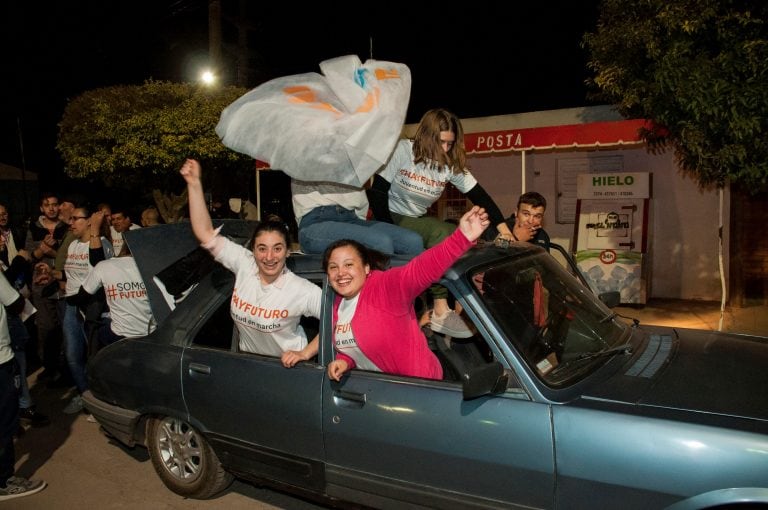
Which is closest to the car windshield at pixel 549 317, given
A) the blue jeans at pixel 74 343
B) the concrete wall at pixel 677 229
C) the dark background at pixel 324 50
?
the blue jeans at pixel 74 343

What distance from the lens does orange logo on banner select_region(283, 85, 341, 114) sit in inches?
137

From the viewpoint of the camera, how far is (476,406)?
9.07 ft

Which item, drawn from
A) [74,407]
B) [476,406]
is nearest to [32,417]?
[74,407]

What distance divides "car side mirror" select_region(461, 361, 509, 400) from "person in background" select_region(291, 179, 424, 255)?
3.65 ft

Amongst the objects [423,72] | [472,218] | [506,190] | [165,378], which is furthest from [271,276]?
[423,72]

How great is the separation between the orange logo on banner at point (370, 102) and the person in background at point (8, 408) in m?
2.83

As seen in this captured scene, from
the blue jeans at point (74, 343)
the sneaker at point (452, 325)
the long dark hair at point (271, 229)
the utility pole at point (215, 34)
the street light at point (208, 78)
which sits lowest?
the blue jeans at point (74, 343)

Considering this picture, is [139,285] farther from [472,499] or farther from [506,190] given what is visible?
[506,190]

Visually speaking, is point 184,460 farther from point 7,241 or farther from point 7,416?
point 7,241

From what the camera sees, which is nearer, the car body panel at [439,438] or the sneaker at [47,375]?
the car body panel at [439,438]

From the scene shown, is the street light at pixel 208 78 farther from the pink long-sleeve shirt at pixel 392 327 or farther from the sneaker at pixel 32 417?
the pink long-sleeve shirt at pixel 392 327

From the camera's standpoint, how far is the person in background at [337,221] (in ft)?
11.7

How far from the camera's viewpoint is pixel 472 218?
277cm

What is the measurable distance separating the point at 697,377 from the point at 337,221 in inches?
83.5
